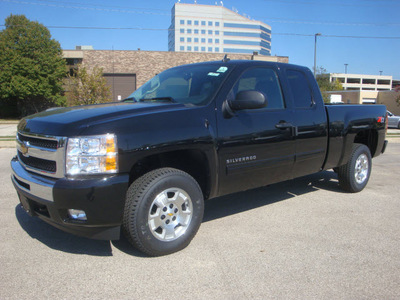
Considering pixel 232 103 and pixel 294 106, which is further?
pixel 294 106

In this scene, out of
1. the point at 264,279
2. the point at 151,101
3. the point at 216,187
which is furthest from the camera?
the point at 151,101

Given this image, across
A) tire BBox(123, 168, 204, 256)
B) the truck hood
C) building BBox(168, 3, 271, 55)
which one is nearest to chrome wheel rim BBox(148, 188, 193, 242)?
tire BBox(123, 168, 204, 256)

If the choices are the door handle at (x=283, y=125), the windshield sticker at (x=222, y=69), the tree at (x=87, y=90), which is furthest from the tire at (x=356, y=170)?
the tree at (x=87, y=90)

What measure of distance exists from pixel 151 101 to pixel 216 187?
1274mm

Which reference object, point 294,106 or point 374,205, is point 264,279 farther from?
point 374,205

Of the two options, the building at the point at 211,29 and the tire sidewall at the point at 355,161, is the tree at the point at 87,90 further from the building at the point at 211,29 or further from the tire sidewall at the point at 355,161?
the building at the point at 211,29

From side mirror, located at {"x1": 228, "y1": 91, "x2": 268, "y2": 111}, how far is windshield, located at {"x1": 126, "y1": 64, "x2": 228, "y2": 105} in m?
0.28

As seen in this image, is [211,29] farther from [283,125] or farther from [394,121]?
[283,125]

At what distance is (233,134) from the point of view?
12.0 ft

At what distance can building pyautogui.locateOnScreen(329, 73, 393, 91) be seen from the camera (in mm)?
110062

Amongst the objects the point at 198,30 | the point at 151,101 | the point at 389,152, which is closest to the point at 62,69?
the point at 389,152

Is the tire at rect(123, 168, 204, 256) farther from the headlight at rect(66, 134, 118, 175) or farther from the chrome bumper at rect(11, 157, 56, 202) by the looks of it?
the chrome bumper at rect(11, 157, 56, 202)

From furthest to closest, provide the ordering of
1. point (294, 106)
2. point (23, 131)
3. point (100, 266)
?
point (294, 106)
point (23, 131)
point (100, 266)

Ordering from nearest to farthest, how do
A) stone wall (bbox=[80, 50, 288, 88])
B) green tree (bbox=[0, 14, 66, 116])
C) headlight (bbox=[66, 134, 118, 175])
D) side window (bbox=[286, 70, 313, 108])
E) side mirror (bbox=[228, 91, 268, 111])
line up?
headlight (bbox=[66, 134, 118, 175])
side mirror (bbox=[228, 91, 268, 111])
side window (bbox=[286, 70, 313, 108])
green tree (bbox=[0, 14, 66, 116])
stone wall (bbox=[80, 50, 288, 88])
